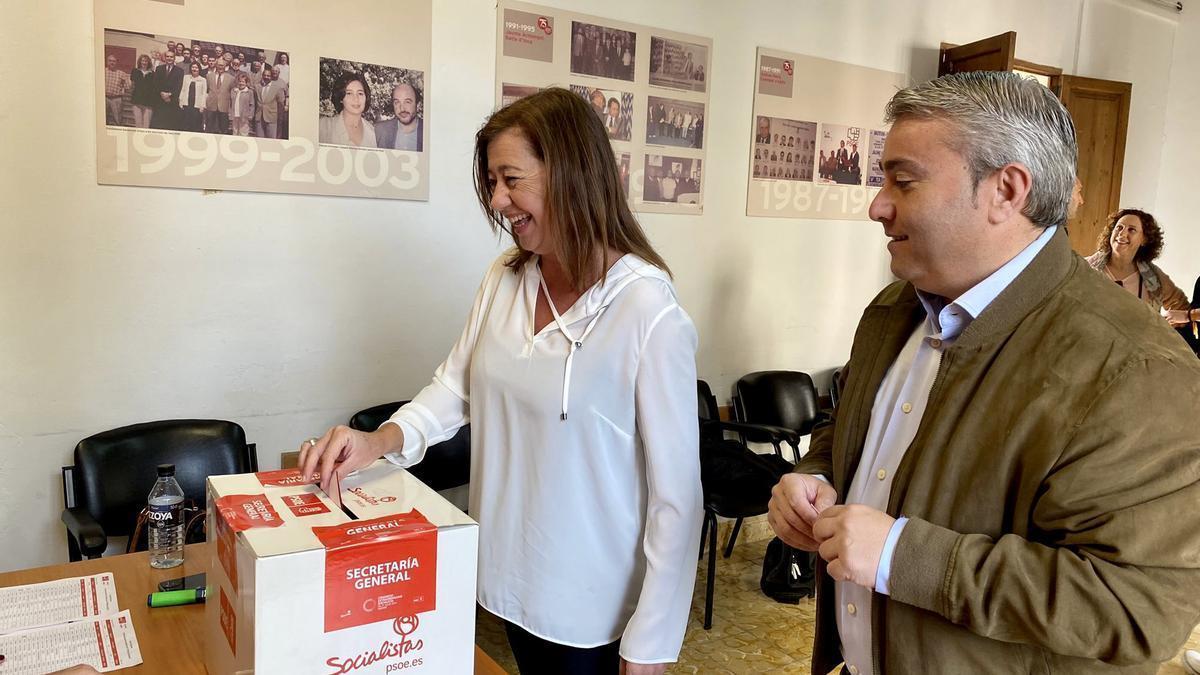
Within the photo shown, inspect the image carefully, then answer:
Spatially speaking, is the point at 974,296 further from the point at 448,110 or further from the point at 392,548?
the point at 448,110

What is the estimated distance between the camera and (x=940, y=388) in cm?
105

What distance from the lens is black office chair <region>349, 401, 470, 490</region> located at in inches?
111

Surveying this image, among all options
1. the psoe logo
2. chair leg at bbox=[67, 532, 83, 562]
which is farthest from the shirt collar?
chair leg at bbox=[67, 532, 83, 562]

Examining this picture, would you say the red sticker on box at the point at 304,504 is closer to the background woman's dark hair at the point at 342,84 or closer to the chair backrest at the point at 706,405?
the background woman's dark hair at the point at 342,84

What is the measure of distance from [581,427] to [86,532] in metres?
1.57

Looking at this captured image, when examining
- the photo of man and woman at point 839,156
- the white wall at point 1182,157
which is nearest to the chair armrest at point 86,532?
the photo of man and woman at point 839,156

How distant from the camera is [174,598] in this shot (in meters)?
1.32

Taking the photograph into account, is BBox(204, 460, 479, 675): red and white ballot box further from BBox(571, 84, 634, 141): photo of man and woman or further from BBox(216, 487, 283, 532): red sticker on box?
BBox(571, 84, 634, 141): photo of man and woman

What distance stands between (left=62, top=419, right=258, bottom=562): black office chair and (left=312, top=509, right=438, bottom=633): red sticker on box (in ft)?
5.38

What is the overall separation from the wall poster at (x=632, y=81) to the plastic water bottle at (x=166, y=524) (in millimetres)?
1862

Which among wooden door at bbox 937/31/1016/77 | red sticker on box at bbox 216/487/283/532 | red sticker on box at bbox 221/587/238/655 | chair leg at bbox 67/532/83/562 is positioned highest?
wooden door at bbox 937/31/1016/77

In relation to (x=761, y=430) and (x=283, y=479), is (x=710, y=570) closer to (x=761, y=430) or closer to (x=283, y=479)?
(x=761, y=430)

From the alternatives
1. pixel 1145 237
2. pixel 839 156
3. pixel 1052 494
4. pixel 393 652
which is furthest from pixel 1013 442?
pixel 1145 237

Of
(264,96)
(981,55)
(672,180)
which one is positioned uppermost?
(981,55)
